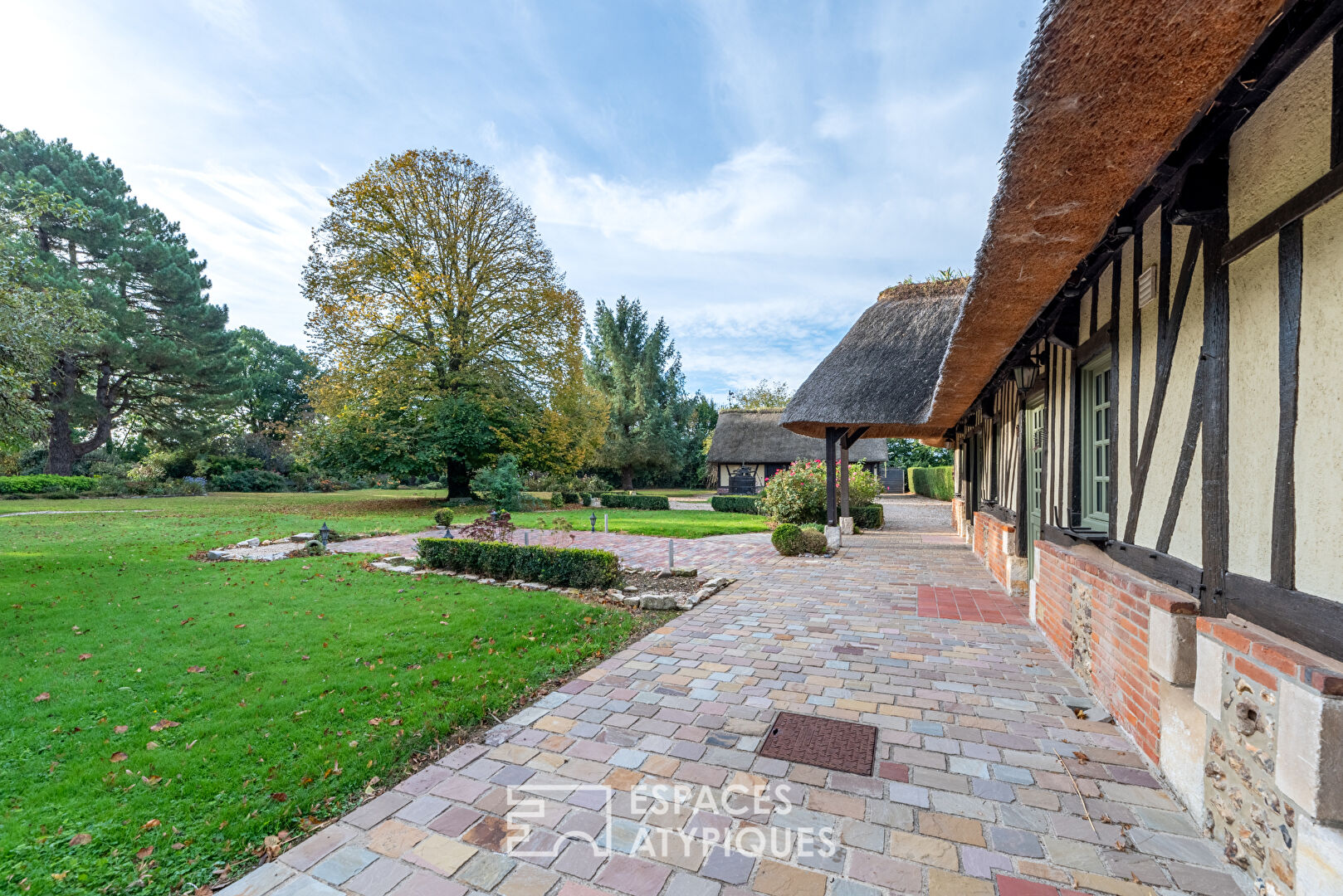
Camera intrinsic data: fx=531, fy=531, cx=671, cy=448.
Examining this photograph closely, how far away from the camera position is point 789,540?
9352 mm

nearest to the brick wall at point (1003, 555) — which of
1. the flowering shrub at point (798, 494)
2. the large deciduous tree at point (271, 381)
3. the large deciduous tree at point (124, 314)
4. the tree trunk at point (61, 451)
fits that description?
the flowering shrub at point (798, 494)

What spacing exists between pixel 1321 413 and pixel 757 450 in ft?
89.1

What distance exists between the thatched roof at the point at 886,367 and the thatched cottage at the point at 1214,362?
638cm

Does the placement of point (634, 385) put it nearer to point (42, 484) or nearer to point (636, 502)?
point (636, 502)

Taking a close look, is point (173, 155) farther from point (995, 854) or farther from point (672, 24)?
point (995, 854)

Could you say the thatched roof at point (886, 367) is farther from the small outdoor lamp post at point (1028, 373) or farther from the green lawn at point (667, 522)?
the green lawn at point (667, 522)

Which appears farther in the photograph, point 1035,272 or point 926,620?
point 926,620

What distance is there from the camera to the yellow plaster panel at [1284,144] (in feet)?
5.40

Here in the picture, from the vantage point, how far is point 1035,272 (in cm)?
316

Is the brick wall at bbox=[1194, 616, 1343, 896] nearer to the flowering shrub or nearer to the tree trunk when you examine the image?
the flowering shrub

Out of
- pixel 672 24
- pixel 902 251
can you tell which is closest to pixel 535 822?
pixel 672 24

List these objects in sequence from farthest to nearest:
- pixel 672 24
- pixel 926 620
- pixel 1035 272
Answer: pixel 672 24, pixel 926 620, pixel 1035 272

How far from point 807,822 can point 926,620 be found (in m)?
3.66

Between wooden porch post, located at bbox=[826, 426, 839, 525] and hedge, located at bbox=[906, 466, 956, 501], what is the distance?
530 inches
